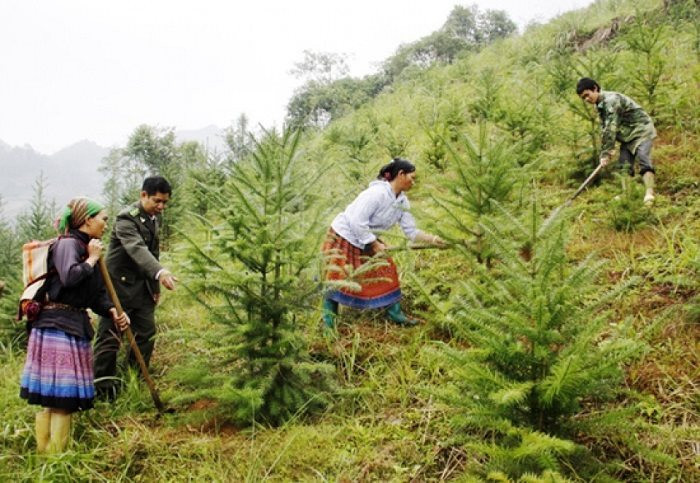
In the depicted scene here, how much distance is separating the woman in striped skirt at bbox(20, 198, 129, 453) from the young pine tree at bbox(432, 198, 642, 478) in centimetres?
262

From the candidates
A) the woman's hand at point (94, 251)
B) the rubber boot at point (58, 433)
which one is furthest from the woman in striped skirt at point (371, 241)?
the rubber boot at point (58, 433)

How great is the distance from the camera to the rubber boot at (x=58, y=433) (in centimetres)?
317

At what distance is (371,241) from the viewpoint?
14.2ft

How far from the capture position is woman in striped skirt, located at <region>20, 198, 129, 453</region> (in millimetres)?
3125

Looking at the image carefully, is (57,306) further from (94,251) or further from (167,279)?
(167,279)

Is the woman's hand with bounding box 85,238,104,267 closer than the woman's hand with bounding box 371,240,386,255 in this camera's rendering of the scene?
Yes

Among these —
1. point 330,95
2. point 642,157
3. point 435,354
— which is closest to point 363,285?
point 435,354

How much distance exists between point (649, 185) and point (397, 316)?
3481 mm

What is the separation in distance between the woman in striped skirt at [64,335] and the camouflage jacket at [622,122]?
18.3 ft

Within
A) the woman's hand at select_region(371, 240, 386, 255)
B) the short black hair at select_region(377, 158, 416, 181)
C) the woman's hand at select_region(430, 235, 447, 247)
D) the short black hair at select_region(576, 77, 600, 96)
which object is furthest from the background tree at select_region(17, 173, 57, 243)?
the short black hair at select_region(576, 77, 600, 96)

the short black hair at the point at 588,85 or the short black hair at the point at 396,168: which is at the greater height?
the short black hair at the point at 588,85

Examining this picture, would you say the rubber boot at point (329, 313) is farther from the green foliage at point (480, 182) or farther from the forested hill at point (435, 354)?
the green foliage at point (480, 182)

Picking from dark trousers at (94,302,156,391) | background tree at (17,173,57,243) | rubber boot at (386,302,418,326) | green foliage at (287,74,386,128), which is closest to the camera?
dark trousers at (94,302,156,391)

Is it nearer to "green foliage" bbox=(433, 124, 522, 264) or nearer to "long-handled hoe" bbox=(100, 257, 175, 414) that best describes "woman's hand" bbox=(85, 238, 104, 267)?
"long-handled hoe" bbox=(100, 257, 175, 414)
